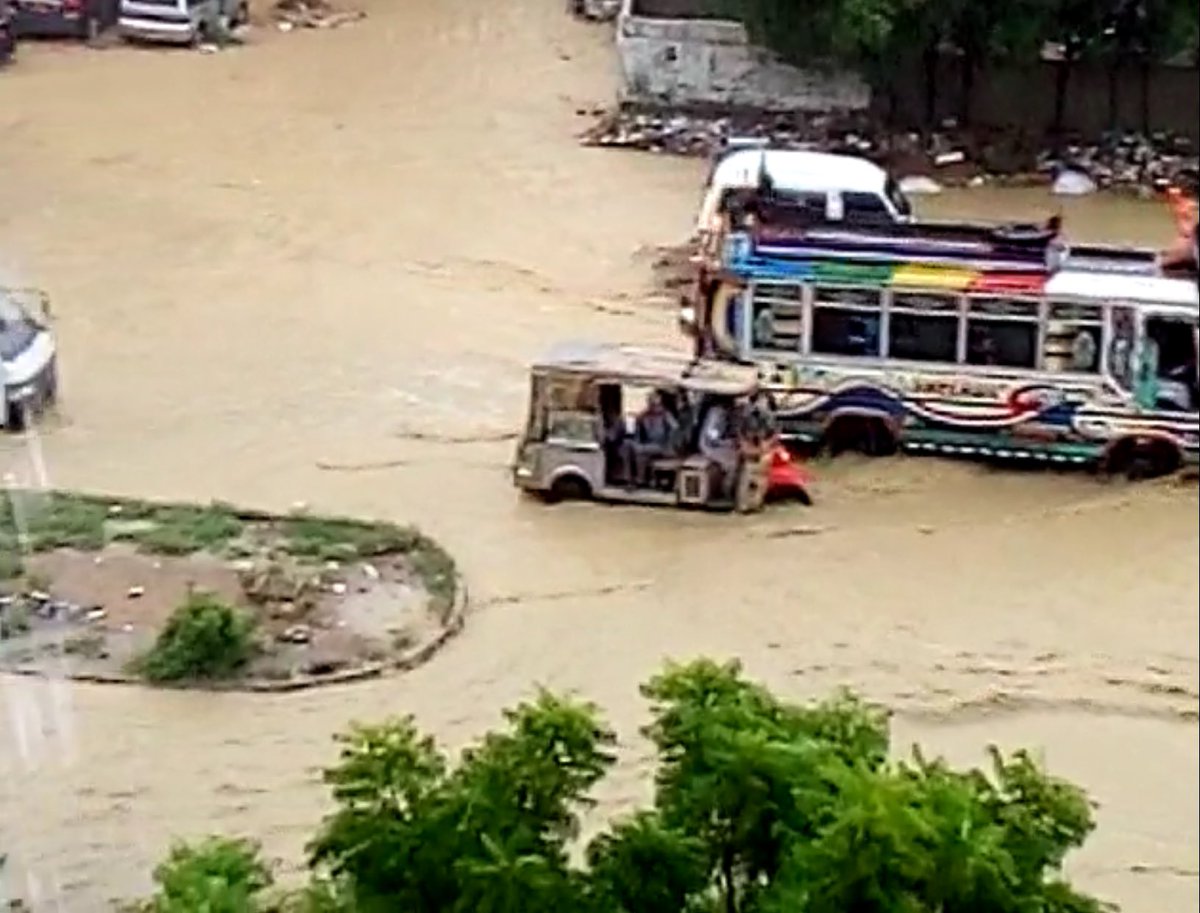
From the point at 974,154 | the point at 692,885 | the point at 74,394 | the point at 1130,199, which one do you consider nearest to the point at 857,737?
the point at 692,885

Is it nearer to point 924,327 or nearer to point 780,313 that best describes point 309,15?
point 780,313

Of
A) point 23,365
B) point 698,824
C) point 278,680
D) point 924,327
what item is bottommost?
point 278,680

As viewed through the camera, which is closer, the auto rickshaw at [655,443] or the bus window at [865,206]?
the auto rickshaw at [655,443]

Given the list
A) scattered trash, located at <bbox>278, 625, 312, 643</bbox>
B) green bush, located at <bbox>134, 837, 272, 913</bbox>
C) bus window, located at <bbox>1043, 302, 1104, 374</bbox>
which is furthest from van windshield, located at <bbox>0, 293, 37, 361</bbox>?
green bush, located at <bbox>134, 837, 272, 913</bbox>

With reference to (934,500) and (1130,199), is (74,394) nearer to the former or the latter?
(934,500)

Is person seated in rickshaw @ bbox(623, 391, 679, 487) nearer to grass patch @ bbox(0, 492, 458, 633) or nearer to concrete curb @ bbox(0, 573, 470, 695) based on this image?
grass patch @ bbox(0, 492, 458, 633)

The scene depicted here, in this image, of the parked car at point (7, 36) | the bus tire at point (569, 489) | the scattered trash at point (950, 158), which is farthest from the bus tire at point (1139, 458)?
the parked car at point (7, 36)

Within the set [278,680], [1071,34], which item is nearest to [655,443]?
[278,680]

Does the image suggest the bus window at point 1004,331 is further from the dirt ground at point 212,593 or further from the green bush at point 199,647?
the green bush at point 199,647
